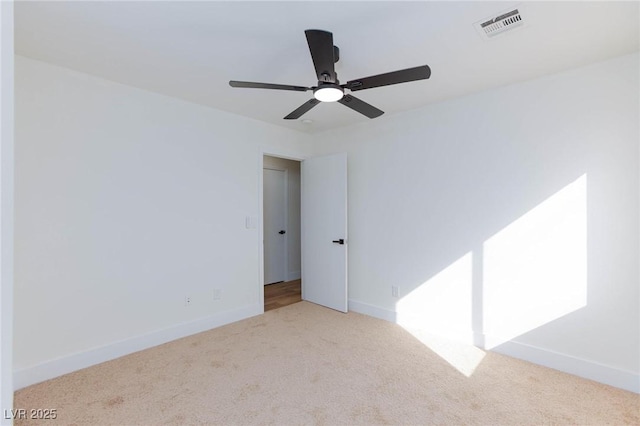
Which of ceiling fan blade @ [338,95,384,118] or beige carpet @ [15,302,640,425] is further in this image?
ceiling fan blade @ [338,95,384,118]

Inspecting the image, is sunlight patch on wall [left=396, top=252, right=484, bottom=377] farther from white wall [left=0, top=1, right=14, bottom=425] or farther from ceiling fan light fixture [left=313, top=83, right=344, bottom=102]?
white wall [left=0, top=1, right=14, bottom=425]

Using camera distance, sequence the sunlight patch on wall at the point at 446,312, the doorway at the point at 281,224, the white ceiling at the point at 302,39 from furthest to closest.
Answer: the doorway at the point at 281,224
the sunlight patch on wall at the point at 446,312
the white ceiling at the point at 302,39

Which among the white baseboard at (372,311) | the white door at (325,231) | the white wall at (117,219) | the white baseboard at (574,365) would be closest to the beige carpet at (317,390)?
the white baseboard at (574,365)

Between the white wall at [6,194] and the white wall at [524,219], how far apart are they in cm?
318

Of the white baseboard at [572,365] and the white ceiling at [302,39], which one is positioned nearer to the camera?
the white ceiling at [302,39]

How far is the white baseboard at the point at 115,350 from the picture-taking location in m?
2.25

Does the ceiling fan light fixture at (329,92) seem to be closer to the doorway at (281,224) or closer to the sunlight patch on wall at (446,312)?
the sunlight patch on wall at (446,312)

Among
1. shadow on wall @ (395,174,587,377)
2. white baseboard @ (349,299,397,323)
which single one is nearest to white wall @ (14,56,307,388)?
white baseboard @ (349,299,397,323)

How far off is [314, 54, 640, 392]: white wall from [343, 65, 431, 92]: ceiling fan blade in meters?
1.47

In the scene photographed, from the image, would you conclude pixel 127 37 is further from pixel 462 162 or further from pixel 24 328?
pixel 462 162

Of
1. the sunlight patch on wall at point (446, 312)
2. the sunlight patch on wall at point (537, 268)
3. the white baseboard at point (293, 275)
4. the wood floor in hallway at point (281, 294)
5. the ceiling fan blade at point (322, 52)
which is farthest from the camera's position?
the white baseboard at point (293, 275)

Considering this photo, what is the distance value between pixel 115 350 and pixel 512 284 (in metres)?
3.59

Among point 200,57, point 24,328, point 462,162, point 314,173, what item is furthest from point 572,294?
point 24,328

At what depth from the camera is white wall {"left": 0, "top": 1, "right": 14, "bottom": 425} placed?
97cm
